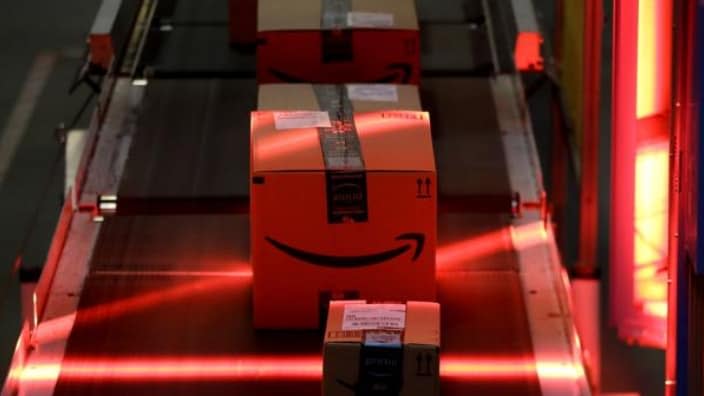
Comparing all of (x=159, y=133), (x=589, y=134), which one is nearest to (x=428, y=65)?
(x=589, y=134)

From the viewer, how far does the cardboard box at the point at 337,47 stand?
5801 mm

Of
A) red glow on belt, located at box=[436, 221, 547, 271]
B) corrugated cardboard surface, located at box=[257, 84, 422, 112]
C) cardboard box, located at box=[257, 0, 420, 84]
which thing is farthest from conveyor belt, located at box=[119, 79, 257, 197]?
red glow on belt, located at box=[436, 221, 547, 271]

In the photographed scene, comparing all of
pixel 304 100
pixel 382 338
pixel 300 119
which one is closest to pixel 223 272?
pixel 300 119

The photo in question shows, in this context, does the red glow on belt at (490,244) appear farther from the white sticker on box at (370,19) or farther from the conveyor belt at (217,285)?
the white sticker on box at (370,19)

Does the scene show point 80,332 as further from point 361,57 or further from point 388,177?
point 361,57

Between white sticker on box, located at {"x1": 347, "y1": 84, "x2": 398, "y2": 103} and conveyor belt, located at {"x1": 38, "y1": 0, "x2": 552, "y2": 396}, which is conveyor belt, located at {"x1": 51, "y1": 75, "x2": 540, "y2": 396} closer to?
conveyor belt, located at {"x1": 38, "y1": 0, "x2": 552, "y2": 396}

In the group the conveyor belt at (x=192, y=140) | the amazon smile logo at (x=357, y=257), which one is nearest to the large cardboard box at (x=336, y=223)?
the amazon smile logo at (x=357, y=257)

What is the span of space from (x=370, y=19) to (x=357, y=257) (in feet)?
5.22

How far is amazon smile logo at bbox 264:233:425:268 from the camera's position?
4539mm

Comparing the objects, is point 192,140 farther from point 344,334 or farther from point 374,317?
point 344,334

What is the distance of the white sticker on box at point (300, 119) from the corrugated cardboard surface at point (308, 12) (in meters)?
0.89

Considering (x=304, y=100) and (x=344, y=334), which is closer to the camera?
(x=344, y=334)

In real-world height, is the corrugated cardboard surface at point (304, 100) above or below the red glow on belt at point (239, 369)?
above

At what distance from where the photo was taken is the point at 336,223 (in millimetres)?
4512
